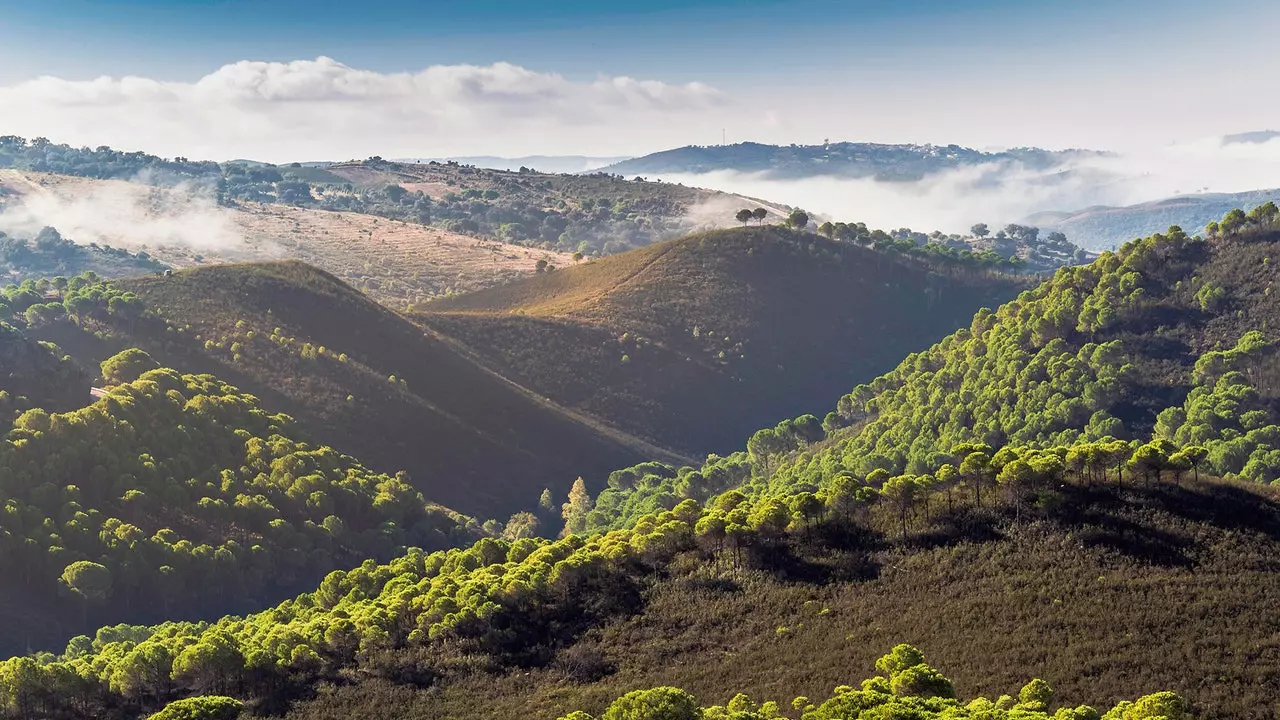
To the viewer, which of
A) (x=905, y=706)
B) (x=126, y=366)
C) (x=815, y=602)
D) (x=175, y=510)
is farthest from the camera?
(x=126, y=366)

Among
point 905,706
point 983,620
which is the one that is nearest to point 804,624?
point 983,620

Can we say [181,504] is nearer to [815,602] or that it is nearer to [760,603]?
[760,603]

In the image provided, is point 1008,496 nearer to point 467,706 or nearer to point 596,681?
point 596,681

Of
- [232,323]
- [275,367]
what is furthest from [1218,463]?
[232,323]

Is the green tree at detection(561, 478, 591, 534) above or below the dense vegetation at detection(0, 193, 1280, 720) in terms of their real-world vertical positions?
below

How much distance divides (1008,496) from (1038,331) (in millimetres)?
94628

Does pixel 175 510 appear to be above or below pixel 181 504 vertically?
below

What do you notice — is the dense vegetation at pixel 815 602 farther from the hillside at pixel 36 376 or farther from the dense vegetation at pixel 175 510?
the hillside at pixel 36 376

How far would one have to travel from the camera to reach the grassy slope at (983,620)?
64.7 meters

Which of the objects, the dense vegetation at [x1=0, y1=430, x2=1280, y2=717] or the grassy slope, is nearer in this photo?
the grassy slope

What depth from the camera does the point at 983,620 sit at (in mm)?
70625

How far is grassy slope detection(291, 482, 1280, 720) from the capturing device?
6469 cm

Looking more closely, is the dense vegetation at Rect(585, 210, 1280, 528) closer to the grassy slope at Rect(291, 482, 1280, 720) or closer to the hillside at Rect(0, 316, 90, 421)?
the grassy slope at Rect(291, 482, 1280, 720)

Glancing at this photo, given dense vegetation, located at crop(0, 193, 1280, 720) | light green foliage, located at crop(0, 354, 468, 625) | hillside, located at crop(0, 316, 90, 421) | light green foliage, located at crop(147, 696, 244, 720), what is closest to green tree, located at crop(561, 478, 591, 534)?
light green foliage, located at crop(0, 354, 468, 625)
